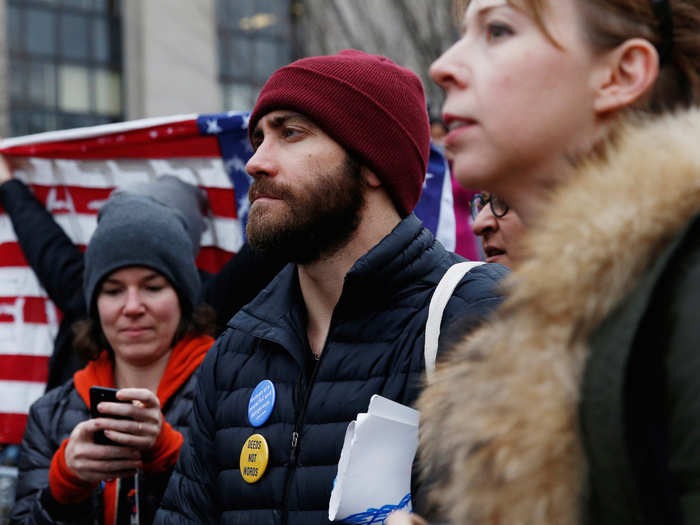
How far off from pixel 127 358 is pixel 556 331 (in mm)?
2747

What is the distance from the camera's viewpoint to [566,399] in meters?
1.04

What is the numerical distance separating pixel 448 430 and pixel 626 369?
28cm

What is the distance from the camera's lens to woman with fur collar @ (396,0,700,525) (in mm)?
991

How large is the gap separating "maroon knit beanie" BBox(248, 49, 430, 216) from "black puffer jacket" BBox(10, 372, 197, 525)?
118 cm

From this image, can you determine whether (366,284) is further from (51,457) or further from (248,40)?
(248,40)

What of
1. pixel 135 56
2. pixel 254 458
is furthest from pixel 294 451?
pixel 135 56

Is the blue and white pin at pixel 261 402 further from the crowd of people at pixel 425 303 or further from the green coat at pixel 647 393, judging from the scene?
the green coat at pixel 647 393

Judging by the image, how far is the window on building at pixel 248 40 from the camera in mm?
17016

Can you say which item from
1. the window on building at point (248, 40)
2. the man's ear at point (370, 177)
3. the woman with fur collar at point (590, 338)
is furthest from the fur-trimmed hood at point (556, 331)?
A: the window on building at point (248, 40)

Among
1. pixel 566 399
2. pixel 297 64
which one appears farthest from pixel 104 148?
pixel 566 399

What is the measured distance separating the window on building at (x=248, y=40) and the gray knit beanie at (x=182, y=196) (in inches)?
493

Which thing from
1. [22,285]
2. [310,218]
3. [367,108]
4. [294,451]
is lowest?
[294,451]

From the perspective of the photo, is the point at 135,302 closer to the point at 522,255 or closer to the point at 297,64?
the point at 297,64

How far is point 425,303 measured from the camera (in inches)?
93.6
